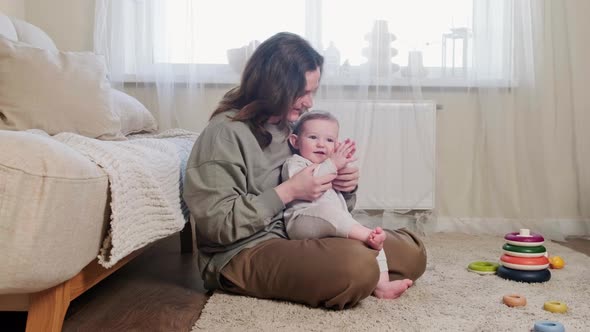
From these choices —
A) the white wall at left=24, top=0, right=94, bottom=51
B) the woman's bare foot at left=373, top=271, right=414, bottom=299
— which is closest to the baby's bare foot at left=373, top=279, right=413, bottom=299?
the woman's bare foot at left=373, top=271, right=414, bottom=299

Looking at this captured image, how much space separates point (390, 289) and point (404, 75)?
1.42 metres

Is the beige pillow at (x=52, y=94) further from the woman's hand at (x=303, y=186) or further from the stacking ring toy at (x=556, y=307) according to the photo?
the stacking ring toy at (x=556, y=307)

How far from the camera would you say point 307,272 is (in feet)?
4.96

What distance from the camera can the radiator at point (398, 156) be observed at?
9.17ft

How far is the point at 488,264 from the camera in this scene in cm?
201

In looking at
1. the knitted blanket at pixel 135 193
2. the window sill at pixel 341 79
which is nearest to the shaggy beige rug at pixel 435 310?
the knitted blanket at pixel 135 193

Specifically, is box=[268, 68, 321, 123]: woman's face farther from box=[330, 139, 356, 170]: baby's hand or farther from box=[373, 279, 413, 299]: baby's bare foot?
box=[373, 279, 413, 299]: baby's bare foot

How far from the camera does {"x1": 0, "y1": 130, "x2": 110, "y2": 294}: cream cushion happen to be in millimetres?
1030

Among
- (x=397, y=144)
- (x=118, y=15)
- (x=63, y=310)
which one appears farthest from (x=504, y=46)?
(x=63, y=310)

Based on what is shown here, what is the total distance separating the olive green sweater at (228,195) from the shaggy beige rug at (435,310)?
127mm

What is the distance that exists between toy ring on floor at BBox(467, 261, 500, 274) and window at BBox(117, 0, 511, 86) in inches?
40.6

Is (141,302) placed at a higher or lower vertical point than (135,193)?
lower

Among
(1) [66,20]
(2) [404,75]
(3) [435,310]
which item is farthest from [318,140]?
(1) [66,20]

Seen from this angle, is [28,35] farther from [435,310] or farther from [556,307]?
[556,307]
